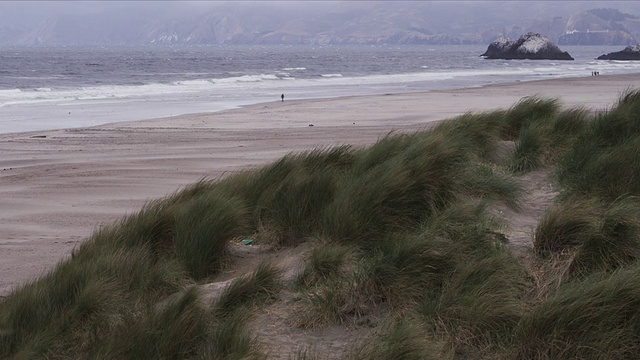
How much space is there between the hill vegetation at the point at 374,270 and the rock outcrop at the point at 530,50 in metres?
90.9

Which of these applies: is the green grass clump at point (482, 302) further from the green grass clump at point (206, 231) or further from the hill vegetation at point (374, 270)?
the green grass clump at point (206, 231)

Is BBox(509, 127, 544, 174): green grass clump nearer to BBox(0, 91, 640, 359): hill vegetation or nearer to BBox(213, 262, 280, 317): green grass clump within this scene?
BBox(0, 91, 640, 359): hill vegetation

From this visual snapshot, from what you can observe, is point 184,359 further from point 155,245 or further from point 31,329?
point 155,245

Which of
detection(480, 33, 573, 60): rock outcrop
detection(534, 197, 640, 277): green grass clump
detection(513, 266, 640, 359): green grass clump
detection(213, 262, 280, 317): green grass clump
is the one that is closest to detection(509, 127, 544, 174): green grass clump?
detection(534, 197, 640, 277): green grass clump

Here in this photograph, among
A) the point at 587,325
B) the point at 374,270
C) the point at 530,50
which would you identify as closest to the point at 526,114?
the point at 374,270

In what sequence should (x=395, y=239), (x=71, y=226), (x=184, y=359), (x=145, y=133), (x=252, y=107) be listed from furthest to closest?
1. (x=252, y=107)
2. (x=145, y=133)
3. (x=71, y=226)
4. (x=395, y=239)
5. (x=184, y=359)

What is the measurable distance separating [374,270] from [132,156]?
8.99m

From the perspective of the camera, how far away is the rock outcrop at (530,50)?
3686 inches

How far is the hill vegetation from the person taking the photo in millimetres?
3836

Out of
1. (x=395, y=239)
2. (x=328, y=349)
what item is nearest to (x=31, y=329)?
(x=328, y=349)

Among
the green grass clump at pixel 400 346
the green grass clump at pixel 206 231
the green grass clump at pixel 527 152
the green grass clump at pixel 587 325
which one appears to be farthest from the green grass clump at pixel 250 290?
the green grass clump at pixel 527 152

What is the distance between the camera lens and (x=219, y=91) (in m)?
34.8

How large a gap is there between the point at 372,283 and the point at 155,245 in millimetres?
1694

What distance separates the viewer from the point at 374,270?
14.3 feet
